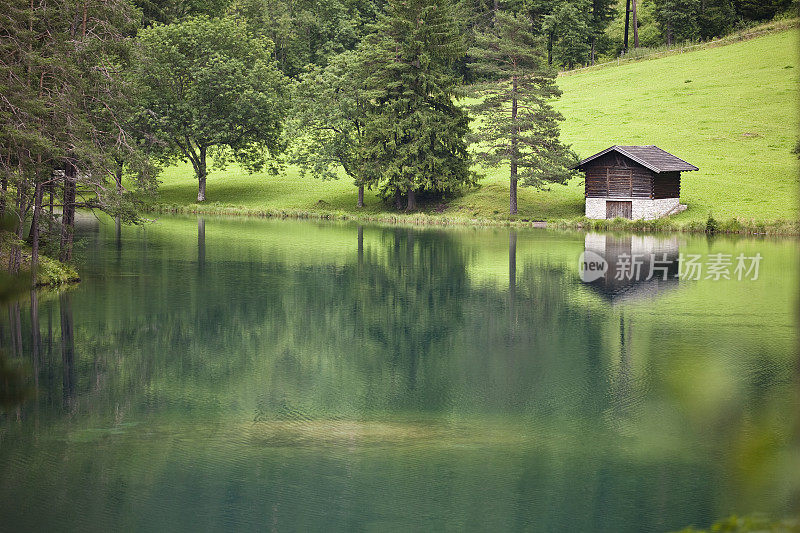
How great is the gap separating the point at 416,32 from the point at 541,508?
52660 millimetres

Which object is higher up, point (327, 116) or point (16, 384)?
point (327, 116)

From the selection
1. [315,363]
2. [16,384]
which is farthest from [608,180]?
[16,384]

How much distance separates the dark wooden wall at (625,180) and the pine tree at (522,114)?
192 centimetres

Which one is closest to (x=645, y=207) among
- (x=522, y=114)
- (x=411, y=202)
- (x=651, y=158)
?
(x=651, y=158)

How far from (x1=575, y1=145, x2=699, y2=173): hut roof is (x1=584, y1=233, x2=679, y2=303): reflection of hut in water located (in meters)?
7.27

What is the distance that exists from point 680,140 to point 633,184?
17087mm

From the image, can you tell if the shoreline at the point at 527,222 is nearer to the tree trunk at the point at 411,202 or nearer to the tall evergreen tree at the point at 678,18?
the tree trunk at the point at 411,202

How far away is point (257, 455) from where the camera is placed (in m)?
11.9

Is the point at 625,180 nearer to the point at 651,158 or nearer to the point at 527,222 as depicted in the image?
the point at 651,158

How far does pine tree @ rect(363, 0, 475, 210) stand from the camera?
191 ft

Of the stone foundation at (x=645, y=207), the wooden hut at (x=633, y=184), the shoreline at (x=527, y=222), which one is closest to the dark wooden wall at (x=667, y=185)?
the wooden hut at (x=633, y=184)

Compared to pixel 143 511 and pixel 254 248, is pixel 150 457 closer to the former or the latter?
pixel 143 511

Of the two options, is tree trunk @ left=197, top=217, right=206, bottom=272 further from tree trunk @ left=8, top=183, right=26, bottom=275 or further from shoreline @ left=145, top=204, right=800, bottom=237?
tree trunk @ left=8, top=183, right=26, bottom=275

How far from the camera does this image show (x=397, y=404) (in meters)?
14.6
